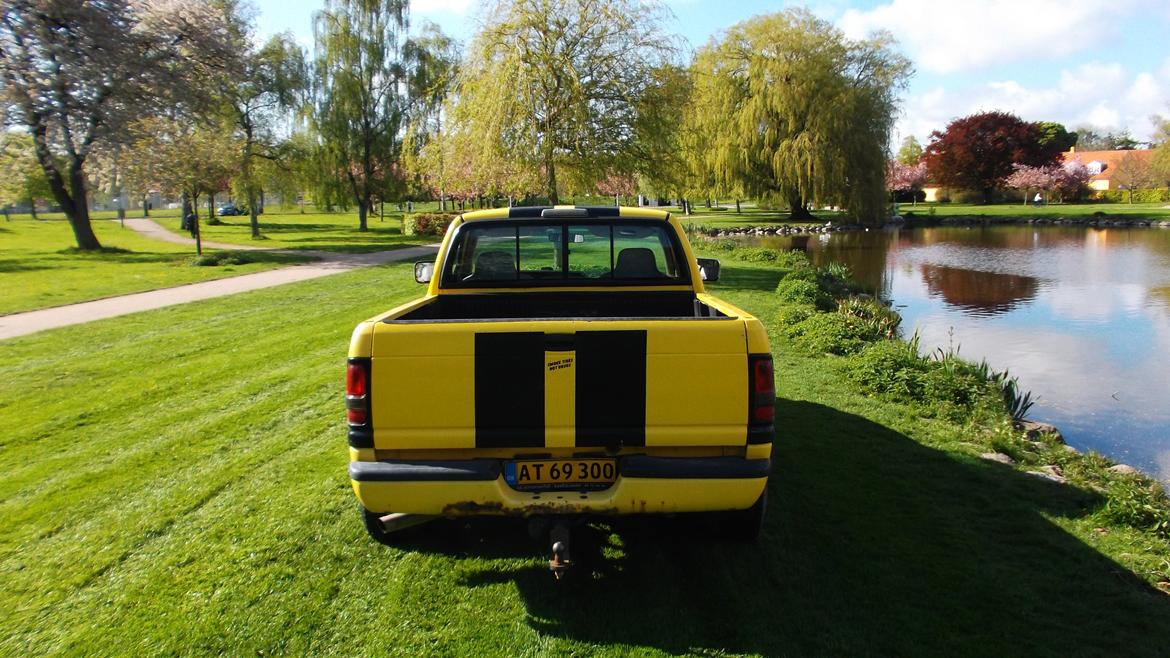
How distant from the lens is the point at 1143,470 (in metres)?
6.65

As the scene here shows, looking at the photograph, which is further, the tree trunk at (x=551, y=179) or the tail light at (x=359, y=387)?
the tree trunk at (x=551, y=179)

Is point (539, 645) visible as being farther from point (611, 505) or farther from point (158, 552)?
point (158, 552)

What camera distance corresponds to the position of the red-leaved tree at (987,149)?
243 feet

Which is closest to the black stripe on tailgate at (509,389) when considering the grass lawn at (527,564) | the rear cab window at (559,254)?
the grass lawn at (527,564)

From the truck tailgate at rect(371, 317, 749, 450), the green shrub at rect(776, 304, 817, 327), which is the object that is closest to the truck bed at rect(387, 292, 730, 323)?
the truck tailgate at rect(371, 317, 749, 450)

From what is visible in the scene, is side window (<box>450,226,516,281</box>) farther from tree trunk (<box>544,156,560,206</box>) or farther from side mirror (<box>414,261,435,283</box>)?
tree trunk (<box>544,156,560,206</box>)

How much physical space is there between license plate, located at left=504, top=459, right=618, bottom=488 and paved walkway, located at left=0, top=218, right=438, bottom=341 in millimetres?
10830

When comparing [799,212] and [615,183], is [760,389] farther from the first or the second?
[799,212]

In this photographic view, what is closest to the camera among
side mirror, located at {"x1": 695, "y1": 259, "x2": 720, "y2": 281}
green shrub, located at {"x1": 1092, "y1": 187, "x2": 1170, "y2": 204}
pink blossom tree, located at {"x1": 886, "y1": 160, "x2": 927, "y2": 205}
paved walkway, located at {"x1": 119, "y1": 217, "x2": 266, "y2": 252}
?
side mirror, located at {"x1": 695, "y1": 259, "x2": 720, "y2": 281}

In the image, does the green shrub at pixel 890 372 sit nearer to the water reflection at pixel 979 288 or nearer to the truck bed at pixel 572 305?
the truck bed at pixel 572 305

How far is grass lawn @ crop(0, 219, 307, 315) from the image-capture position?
15086 millimetres

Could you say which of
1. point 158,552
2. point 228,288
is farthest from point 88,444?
point 228,288

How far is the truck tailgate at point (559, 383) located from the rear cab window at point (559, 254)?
186 cm

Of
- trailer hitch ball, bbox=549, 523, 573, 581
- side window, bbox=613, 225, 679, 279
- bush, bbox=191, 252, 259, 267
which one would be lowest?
trailer hitch ball, bbox=549, 523, 573, 581
